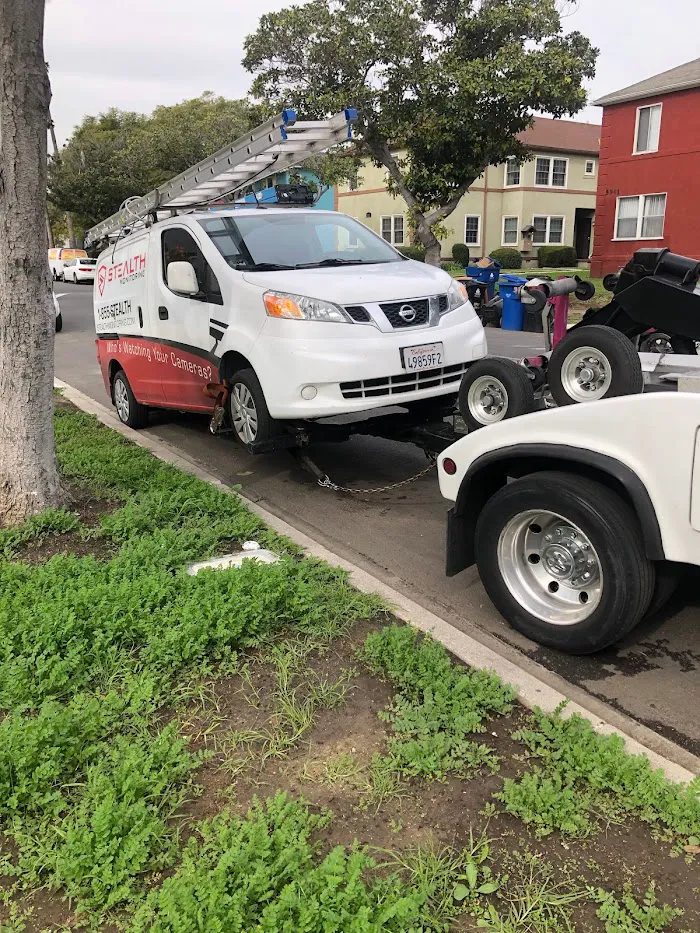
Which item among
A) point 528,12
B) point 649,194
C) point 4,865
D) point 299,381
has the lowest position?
point 4,865

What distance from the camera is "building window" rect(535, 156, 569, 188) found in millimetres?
40844

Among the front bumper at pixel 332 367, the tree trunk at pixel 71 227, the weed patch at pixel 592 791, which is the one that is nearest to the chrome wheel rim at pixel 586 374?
the weed patch at pixel 592 791

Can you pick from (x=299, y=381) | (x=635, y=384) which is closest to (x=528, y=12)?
(x=299, y=381)

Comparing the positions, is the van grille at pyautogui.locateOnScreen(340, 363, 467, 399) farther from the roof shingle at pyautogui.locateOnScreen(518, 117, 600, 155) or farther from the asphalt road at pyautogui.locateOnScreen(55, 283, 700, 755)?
the roof shingle at pyautogui.locateOnScreen(518, 117, 600, 155)

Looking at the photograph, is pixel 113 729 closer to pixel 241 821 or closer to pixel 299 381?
pixel 241 821

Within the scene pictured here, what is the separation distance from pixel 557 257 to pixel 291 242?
35.4 metres

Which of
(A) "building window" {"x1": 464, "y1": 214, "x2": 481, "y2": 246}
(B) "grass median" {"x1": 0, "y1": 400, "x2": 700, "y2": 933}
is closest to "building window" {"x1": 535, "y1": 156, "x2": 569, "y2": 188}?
(A) "building window" {"x1": 464, "y1": 214, "x2": 481, "y2": 246}

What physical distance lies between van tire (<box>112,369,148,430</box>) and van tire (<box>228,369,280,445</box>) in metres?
2.49

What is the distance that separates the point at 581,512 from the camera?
327 centimetres

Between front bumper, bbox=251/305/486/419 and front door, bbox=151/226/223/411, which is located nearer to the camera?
front bumper, bbox=251/305/486/419

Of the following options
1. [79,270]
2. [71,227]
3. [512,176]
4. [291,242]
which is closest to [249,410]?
[291,242]

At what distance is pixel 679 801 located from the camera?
8.44 ft

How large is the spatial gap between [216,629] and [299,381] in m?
2.21

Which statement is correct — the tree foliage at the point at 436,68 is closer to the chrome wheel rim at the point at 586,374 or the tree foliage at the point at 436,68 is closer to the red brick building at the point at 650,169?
the red brick building at the point at 650,169
